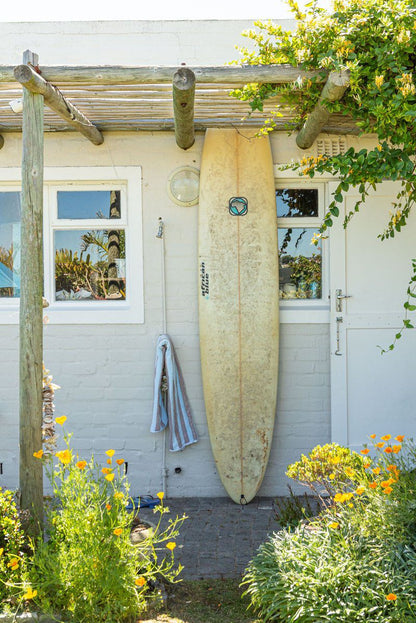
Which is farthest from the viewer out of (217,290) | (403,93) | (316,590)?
(217,290)

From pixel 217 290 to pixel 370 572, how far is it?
8.55 ft

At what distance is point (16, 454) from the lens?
5.08 m

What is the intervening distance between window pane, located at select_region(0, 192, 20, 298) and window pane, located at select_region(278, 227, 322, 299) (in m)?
2.00

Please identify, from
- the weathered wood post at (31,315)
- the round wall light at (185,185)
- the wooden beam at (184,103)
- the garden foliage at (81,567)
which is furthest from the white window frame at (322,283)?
the garden foliage at (81,567)

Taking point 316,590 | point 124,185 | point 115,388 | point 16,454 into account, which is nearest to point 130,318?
point 115,388

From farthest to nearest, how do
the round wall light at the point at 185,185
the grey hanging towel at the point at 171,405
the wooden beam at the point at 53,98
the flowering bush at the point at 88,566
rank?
the round wall light at the point at 185,185, the grey hanging towel at the point at 171,405, the wooden beam at the point at 53,98, the flowering bush at the point at 88,566

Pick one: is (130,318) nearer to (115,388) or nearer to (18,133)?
(115,388)

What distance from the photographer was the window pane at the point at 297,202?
5113mm

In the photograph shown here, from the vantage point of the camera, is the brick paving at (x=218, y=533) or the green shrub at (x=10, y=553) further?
the brick paving at (x=218, y=533)

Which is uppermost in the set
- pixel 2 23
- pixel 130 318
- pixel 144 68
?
pixel 2 23

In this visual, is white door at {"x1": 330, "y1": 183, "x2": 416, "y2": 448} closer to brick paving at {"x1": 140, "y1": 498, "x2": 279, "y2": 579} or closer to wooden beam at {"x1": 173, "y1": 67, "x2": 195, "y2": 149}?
brick paving at {"x1": 140, "y1": 498, "x2": 279, "y2": 579}

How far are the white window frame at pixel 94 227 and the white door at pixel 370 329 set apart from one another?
4.75 feet

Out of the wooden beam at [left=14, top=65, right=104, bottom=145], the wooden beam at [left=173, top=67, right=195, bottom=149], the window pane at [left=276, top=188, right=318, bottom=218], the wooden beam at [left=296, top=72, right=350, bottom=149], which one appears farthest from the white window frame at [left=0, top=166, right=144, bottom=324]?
the wooden beam at [left=296, top=72, right=350, bottom=149]

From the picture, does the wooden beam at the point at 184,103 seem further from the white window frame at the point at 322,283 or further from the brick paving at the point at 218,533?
the brick paving at the point at 218,533
